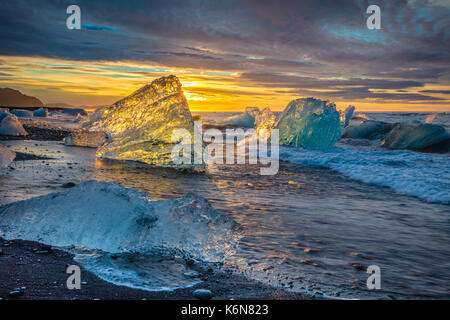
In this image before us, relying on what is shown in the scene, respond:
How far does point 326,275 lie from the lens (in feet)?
8.32

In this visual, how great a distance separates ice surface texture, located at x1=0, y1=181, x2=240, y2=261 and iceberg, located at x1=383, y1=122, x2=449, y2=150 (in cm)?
1232

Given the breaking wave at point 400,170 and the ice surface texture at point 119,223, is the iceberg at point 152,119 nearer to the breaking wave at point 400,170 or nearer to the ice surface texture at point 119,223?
the breaking wave at point 400,170

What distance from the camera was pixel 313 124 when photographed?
519 inches

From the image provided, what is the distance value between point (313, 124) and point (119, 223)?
36.9 ft

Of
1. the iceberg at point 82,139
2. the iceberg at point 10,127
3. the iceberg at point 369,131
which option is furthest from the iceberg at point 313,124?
the iceberg at point 10,127

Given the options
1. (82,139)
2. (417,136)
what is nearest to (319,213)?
(82,139)

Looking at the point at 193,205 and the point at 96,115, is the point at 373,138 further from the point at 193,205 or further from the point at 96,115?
the point at 193,205

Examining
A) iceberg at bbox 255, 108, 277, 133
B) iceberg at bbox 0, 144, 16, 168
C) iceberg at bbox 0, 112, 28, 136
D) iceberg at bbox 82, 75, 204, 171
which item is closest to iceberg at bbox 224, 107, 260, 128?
iceberg at bbox 255, 108, 277, 133

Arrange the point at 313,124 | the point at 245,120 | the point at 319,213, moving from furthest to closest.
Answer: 1. the point at 245,120
2. the point at 313,124
3. the point at 319,213

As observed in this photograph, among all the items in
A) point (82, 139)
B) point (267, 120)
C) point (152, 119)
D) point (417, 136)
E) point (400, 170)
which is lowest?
point (400, 170)

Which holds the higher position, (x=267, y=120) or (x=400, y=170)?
(x=267, y=120)

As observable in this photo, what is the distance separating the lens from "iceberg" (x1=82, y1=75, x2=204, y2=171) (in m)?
7.43
